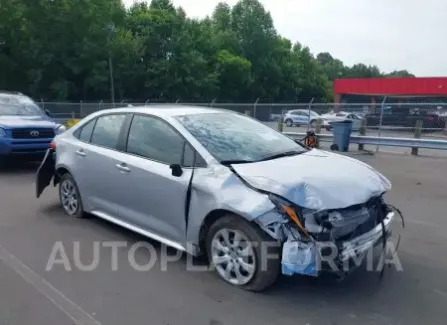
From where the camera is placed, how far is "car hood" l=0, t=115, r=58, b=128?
30.8 feet

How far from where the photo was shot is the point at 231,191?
12.5ft

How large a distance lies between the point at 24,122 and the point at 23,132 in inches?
13.9

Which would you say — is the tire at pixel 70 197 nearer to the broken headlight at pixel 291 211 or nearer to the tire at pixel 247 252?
the tire at pixel 247 252

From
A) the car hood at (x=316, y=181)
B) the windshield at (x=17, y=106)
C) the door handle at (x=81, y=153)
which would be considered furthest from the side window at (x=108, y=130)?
the windshield at (x=17, y=106)

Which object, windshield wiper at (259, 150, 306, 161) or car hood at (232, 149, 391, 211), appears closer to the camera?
car hood at (232, 149, 391, 211)

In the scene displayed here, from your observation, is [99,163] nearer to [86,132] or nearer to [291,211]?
[86,132]

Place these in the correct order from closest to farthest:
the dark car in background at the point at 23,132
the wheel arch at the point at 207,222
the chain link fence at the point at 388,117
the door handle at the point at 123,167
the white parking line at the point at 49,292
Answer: the white parking line at the point at 49,292, the wheel arch at the point at 207,222, the door handle at the point at 123,167, the dark car in background at the point at 23,132, the chain link fence at the point at 388,117

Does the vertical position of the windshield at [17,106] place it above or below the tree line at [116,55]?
below

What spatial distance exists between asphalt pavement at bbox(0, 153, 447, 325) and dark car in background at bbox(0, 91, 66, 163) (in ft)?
14.3

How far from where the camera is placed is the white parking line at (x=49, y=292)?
3.39 m

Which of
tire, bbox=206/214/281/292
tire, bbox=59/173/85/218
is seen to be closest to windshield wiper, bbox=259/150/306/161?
tire, bbox=206/214/281/292

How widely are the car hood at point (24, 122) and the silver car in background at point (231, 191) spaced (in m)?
4.63

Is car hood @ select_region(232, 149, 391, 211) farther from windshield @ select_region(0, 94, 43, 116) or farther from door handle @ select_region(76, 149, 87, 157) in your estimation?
windshield @ select_region(0, 94, 43, 116)

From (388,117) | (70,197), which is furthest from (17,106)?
(388,117)
